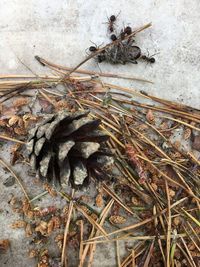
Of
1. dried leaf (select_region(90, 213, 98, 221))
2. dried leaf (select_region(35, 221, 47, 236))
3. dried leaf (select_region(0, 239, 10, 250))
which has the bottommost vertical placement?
dried leaf (select_region(0, 239, 10, 250))

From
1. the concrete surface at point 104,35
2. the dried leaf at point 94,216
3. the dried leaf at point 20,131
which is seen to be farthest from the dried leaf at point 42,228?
the concrete surface at point 104,35

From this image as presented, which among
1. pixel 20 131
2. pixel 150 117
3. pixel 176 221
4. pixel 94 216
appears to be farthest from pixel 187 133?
pixel 20 131

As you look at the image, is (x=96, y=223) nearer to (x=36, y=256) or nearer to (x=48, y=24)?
(x=36, y=256)

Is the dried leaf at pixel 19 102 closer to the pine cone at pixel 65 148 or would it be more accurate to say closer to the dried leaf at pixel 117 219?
the pine cone at pixel 65 148

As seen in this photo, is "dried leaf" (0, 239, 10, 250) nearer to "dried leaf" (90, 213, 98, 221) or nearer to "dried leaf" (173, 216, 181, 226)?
"dried leaf" (90, 213, 98, 221)

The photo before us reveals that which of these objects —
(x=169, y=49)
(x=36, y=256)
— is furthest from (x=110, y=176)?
(x=169, y=49)

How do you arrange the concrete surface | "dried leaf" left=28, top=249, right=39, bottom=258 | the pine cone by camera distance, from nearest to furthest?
1. the pine cone
2. "dried leaf" left=28, top=249, right=39, bottom=258
3. the concrete surface

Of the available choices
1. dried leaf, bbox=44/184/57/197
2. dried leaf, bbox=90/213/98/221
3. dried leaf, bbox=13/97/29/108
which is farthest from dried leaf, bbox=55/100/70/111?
dried leaf, bbox=90/213/98/221
